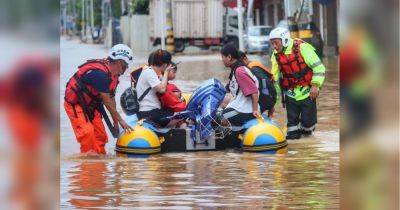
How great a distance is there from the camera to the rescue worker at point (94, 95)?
374 inches

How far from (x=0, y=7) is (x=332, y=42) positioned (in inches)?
1574

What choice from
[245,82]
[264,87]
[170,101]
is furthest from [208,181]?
[264,87]

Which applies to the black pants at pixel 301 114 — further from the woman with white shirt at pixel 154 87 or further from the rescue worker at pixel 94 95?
the rescue worker at pixel 94 95

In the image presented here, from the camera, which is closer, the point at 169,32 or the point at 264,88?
the point at 264,88

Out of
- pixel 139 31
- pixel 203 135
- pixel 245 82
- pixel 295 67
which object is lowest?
pixel 203 135

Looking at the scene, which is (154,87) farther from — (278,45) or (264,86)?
(278,45)

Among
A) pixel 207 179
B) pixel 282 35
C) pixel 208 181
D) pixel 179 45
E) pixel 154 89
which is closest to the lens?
pixel 208 181

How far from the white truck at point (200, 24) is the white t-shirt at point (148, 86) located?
38.9 m

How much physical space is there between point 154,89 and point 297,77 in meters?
2.00

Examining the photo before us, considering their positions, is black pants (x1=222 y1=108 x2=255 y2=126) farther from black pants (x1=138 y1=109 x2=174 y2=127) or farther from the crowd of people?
black pants (x1=138 y1=109 x2=174 y2=127)

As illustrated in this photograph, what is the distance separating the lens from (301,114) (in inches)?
439

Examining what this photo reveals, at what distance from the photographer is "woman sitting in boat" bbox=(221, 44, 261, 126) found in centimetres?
984

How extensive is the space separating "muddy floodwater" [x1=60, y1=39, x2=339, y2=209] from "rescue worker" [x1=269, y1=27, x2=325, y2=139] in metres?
0.29

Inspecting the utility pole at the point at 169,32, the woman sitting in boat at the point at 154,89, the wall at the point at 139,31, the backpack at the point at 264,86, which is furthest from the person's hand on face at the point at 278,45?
the wall at the point at 139,31
